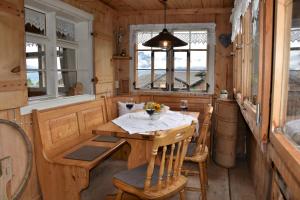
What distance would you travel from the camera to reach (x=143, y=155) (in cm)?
238

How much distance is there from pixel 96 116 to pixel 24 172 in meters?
1.29

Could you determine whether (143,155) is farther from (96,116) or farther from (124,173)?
(96,116)

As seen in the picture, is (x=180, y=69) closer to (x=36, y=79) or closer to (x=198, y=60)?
(x=198, y=60)

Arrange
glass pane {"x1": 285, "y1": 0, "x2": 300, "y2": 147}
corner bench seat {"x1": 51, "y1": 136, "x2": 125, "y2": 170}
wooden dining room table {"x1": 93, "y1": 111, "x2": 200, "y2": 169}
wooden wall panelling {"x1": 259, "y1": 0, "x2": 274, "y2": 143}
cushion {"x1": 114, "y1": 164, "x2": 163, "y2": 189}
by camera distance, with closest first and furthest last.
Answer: glass pane {"x1": 285, "y1": 0, "x2": 300, "y2": 147} → wooden wall panelling {"x1": 259, "y1": 0, "x2": 274, "y2": 143} → cushion {"x1": 114, "y1": 164, "x2": 163, "y2": 189} → wooden dining room table {"x1": 93, "y1": 111, "x2": 200, "y2": 169} → corner bench seat {"x1": 51, "y1": 136, "x2": 125, "y2": 170}

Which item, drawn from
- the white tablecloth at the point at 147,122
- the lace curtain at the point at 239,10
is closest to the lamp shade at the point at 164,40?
the lace curtain at the point at 239,10

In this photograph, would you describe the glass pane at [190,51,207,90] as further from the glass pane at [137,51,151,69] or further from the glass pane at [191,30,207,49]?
the glass pane at [137,51,151,69]

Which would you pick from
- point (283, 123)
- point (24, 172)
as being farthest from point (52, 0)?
point (283, 123)

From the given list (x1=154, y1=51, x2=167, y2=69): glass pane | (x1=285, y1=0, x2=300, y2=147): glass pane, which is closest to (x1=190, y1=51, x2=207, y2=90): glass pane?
(x1=154, y1=51, x2=167, y2=69): glass pane

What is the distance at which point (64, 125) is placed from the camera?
2.87 metres

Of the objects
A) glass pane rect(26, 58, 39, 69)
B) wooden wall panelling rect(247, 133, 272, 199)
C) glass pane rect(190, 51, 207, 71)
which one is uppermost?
glass pane rect(190, 51, 207, 71)

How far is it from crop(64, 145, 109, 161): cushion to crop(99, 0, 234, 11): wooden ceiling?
88.5 inches

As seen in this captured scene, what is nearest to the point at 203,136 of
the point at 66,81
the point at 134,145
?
the point at 134,145

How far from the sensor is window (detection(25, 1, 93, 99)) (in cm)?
283

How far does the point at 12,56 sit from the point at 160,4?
243cm
